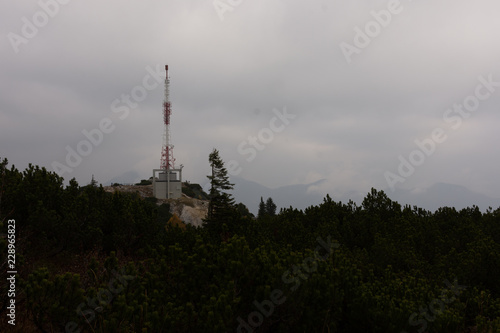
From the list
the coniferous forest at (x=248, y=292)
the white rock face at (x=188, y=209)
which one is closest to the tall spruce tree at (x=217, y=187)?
the coniferous forest at (x=248, y=292)

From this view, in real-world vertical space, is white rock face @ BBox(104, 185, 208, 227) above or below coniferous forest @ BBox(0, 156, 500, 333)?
above

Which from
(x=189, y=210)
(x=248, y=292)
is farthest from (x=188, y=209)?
(x=248, y=292)

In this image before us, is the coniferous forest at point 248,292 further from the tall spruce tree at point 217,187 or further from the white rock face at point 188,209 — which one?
the white rock face at point 188,209

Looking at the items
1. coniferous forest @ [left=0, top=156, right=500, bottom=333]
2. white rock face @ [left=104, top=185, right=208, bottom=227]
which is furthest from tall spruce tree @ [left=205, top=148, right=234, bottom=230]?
white rock face @ [left=104, top=185, right=208, bottom=227]

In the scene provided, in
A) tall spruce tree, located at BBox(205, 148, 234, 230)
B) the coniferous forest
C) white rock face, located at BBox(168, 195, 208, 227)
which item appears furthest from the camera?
white rock face, located at BBox(168, 195, 208, 227)

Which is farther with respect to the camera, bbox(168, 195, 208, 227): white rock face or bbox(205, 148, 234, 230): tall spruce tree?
bbox(168, 195, 208, 227): white rock face

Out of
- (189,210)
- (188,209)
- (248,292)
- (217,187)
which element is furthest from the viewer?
(188,209)

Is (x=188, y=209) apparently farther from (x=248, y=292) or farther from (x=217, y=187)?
(x=248, y=292)

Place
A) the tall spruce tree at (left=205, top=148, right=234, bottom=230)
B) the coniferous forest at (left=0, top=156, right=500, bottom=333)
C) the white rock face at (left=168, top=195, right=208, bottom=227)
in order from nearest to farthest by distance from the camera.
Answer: the coniferous forest at (left=0, top=156, right=500, bottom=333) → the tall spruce tree at (left=205, top=148, right=234, bottom=230) → the white rock face at (left=168, top=195, right=208, bottom=227)

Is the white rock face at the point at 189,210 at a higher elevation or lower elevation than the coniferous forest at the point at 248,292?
higher

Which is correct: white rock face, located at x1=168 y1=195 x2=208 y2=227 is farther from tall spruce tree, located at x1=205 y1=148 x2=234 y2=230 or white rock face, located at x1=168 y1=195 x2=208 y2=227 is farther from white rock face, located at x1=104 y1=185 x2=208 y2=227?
tall spruce tree, located at x1=205 y1=148 x2=234 y2=230

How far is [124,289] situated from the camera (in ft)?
21.2

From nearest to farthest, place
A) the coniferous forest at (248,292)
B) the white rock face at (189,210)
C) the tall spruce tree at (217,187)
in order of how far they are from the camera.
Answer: the coniferous forest at (248,292) → the tall spruce tree at (217,187) → the white rock face at (189,210)

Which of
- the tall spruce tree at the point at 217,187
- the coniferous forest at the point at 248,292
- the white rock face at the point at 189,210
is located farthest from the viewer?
the white rock face at the point at 189,210
